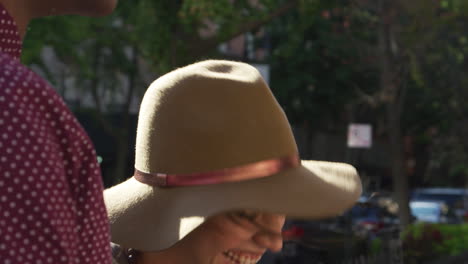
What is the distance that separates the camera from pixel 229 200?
1.78 m

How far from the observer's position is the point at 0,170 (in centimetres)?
→ 106

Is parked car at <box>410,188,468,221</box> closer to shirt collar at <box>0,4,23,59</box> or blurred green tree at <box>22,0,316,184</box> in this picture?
blurred green tree at <box>22,0,316,184</box>

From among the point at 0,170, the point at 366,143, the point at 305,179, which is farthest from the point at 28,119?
the point at 366,143

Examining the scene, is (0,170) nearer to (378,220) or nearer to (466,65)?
(378,220)

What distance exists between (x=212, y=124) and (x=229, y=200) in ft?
0.62

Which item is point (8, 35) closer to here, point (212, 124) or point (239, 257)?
point (212, 124)

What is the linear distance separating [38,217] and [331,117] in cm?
3606

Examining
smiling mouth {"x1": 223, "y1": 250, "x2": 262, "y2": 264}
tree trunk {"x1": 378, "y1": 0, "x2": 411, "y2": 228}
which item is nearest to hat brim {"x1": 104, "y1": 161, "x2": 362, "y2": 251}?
smiling mouth {"x1": 223, "y1": 250, "x2": 262, "y2": 264}

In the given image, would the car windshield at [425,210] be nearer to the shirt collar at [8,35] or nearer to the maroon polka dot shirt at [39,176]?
the shirt collar at [8,35]

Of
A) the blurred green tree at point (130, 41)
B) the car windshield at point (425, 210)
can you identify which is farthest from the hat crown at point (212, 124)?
the car windshield at point (425, 210)

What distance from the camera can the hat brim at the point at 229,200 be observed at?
178 cm

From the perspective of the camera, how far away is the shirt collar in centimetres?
128

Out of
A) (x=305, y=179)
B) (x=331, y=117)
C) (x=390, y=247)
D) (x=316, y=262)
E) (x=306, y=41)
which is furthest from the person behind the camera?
(x=331, y=117)

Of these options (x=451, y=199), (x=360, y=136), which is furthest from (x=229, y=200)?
(x=451, y=199)
